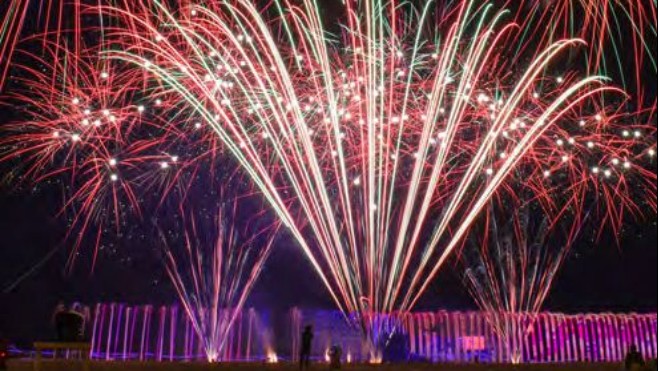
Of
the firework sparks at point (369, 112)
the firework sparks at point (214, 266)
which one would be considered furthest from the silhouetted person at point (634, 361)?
the firework sparks at point (214, 266)

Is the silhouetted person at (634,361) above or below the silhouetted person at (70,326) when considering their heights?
below

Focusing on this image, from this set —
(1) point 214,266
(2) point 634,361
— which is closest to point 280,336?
(1) point 214,266

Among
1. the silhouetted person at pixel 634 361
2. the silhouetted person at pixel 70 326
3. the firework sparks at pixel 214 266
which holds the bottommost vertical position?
the silhouetted person at pixel 634 361

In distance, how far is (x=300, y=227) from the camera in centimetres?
2416

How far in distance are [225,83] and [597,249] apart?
22726 mm

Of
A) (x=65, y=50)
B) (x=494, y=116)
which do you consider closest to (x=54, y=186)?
(x=65, y=50)

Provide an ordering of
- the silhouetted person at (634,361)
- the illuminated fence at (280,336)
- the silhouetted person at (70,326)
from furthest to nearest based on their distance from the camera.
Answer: the illuminated fence at (280,336)
the silhouetted person at (634,361)
the silhouetted person at (70,326)

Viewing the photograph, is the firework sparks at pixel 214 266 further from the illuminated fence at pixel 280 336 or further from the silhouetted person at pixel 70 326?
the silhouetted person at pixel 70 326

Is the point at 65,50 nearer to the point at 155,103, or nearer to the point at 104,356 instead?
the point at 155,103

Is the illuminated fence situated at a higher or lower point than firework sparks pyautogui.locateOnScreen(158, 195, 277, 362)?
lower

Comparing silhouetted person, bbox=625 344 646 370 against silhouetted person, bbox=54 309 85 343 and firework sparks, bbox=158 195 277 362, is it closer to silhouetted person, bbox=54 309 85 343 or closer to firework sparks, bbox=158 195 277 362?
silhouetted person, bbox=54 309 85 343

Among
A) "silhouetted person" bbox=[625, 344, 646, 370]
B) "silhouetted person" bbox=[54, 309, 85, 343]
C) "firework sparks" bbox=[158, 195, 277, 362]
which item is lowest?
"silhouetted person" bbox=[625, 344, 646, 370]

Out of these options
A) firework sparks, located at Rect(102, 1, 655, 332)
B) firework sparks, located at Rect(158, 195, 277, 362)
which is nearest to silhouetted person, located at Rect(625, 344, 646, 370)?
firework sparks, located at Rect(102, 1, 655, 332)

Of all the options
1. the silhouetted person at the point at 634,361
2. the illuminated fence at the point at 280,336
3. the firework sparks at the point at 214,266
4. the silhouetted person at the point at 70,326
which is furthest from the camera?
the firework sparks at the point at 214,266
